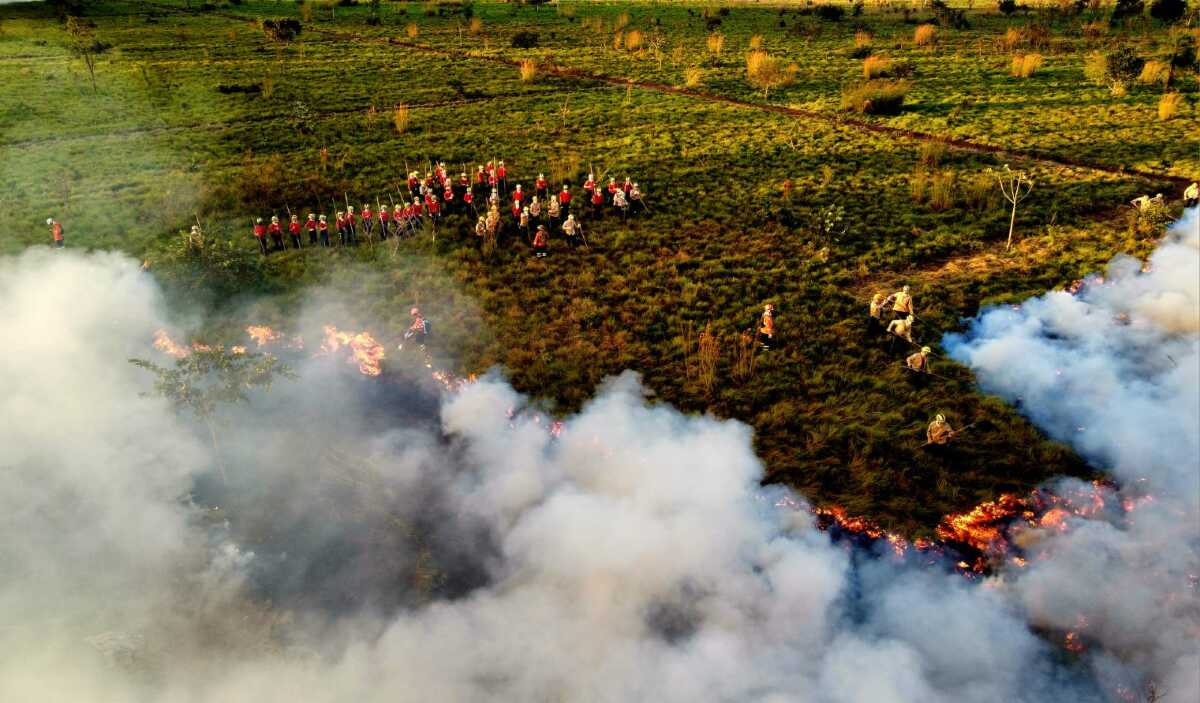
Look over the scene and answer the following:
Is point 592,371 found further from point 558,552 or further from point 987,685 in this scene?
point 987,685

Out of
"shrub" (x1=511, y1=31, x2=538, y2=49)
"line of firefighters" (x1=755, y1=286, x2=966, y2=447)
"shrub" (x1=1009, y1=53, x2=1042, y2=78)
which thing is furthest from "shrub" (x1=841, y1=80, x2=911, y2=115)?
"shrub" (x1=511, y1=31, x2=538, y2=49)

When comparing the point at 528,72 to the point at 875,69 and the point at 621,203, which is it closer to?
the point at 875,69

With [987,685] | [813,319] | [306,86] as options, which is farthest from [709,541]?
[306,86]

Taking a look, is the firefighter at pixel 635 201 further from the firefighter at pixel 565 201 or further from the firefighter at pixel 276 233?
the firefighter at pixel 276 233

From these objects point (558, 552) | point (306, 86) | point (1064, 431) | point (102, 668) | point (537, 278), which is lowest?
point (102, 668)

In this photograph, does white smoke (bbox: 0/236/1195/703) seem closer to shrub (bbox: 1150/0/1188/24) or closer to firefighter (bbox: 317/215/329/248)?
firefighter (bbox: 317/215/329/248)

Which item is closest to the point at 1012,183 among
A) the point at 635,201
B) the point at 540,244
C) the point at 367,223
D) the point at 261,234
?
the point at 635,201
